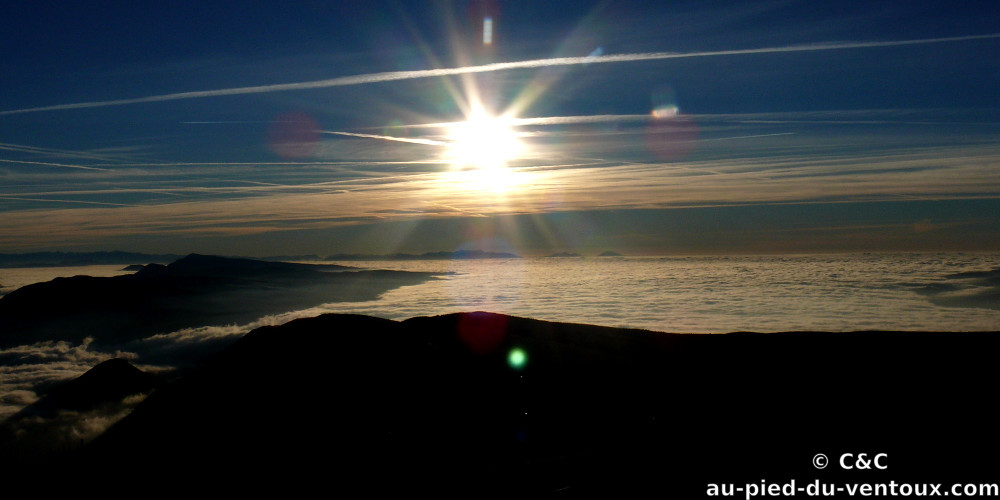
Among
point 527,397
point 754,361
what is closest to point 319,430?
point 527,397

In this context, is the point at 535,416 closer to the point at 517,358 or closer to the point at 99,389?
the point at 517,358

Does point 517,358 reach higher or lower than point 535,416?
higher

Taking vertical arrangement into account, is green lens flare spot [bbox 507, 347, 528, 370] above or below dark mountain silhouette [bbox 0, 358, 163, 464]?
above

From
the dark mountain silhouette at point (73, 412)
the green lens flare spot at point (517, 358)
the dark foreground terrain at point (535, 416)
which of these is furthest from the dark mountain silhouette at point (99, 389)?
the green lens flare spot at point (517, 358)

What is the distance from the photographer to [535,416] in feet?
114

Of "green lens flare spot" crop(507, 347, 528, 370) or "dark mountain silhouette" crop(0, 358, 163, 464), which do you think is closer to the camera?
"green lens flare spot" crop(507, 347, 528, 370)

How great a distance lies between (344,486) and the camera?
84.4 ft

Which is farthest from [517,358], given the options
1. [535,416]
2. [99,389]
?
[99,389]

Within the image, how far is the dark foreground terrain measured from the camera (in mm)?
24703

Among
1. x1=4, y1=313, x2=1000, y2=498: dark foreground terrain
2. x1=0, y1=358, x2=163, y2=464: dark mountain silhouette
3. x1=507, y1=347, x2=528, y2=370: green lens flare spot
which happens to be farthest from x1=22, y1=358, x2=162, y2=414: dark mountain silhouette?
x1=507, y1=347, x2=528, y2=370: green lens flare spot

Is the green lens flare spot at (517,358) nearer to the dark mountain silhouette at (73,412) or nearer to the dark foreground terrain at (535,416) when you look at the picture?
the dark foreground terrain at (535,416)

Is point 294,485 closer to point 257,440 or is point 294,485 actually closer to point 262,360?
point 257,440

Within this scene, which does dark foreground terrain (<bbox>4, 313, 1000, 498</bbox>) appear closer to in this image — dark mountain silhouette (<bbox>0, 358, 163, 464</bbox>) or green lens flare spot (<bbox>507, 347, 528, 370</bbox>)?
green lens flare spot (<bbox>507, 347, 528, 370</bbox>)

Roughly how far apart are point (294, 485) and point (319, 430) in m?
6.31
